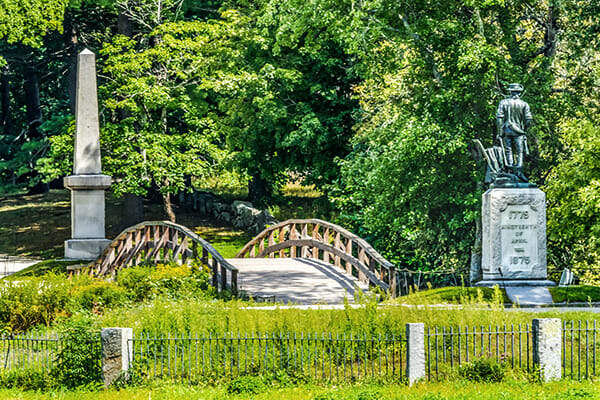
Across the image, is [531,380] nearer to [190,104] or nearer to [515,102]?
[515,102]

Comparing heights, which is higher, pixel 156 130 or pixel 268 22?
pixel 268 22

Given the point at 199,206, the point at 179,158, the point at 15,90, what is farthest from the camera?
the point at 15,90

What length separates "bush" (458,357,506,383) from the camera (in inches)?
590

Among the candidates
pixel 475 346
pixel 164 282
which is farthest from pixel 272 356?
pixel 164 282

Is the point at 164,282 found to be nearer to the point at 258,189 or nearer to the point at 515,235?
the point at 515,235

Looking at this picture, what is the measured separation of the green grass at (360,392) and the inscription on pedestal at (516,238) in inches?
295

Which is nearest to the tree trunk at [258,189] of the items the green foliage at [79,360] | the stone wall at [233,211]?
the stone wall at [233,211]

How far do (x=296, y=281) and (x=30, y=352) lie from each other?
10.8m

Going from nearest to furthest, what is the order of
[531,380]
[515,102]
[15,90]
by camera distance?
[531,380], [515,102], [15,90]

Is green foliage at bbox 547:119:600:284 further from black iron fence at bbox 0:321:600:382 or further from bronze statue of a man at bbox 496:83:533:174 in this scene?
black iron fence at bbox 0:321:600:382

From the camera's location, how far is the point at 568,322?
1697 centimetres

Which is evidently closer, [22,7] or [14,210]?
[22,7]

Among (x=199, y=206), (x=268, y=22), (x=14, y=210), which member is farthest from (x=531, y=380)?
(x=14, y=210)

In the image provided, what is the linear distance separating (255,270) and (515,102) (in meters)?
9.77
